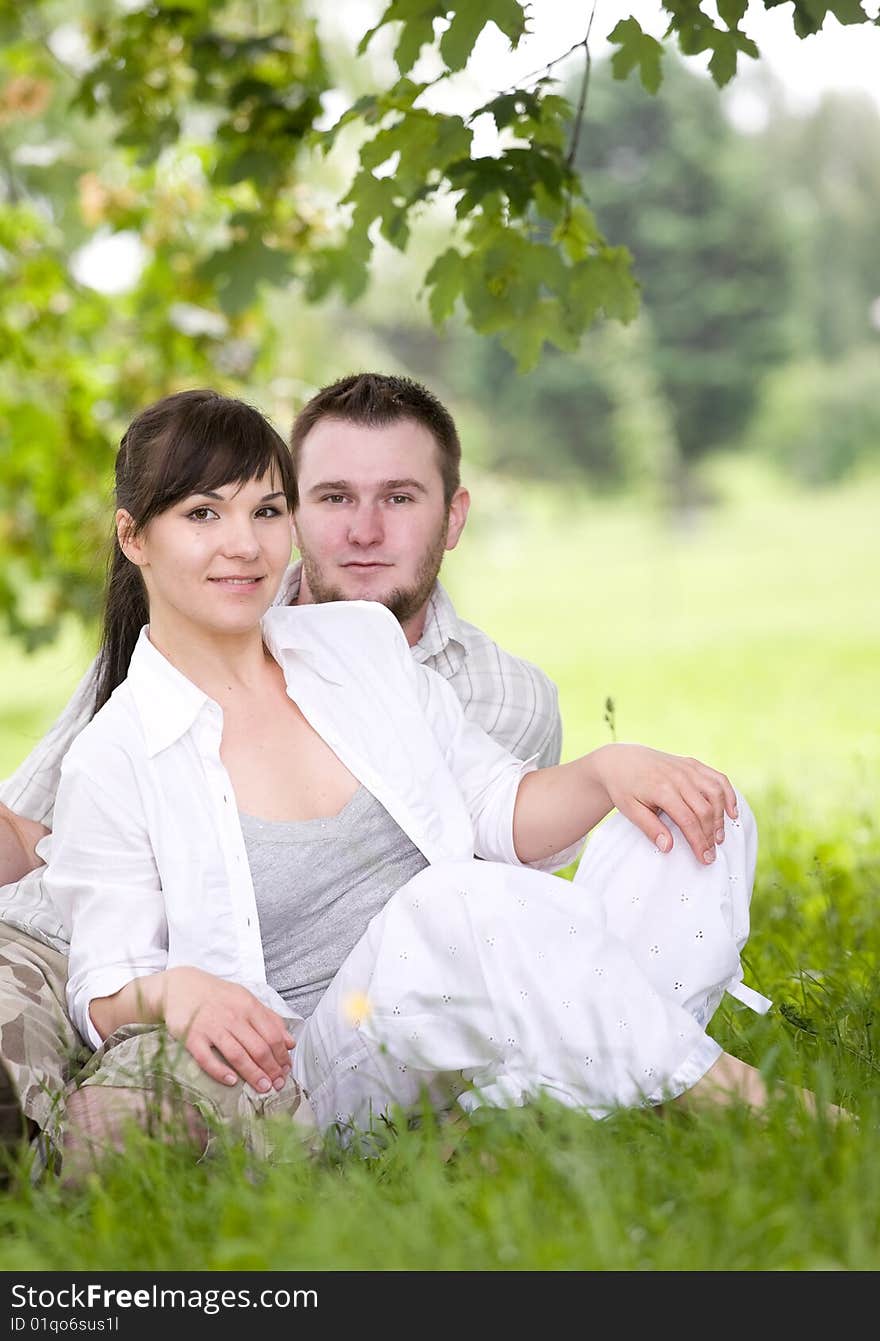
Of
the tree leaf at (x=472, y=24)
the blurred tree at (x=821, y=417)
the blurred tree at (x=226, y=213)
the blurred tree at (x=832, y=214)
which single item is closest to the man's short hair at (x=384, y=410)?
the blurred tree at (x=226, y=213)

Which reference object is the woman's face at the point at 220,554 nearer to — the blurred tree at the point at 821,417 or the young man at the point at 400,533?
the young man at the point at 400,533

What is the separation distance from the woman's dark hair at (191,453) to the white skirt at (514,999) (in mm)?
720

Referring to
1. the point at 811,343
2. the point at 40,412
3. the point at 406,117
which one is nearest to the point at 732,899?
the point at 406,117

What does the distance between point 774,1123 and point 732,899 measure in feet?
1.46

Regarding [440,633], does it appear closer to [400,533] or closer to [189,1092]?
[400,533]

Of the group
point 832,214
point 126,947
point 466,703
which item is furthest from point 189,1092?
point 832,214

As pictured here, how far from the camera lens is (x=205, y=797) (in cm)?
242

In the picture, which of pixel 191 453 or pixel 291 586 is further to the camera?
pixel 291 586

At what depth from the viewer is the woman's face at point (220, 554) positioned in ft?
8.04

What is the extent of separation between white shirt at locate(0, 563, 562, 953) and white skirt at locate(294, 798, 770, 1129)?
78cm

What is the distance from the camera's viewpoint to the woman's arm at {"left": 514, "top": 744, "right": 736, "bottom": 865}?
2.32m

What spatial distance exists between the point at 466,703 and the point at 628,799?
748 millimetres

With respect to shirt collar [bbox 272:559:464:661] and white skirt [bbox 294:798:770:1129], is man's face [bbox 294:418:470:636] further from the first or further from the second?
white skirt [bbox 294:798:770:1129]

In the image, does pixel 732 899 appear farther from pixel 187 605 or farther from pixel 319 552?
pixel 319 552
